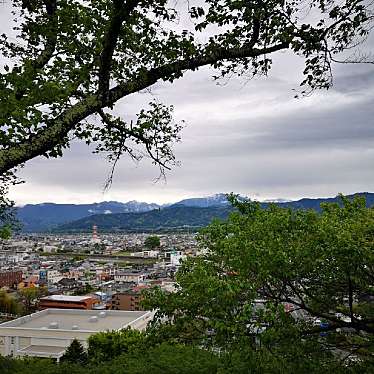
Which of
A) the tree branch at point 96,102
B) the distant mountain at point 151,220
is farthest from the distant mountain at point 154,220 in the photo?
the tree branch at point 96,102

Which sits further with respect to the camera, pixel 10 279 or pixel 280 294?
pixel 10 279

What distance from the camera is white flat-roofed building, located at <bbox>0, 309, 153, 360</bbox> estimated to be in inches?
714

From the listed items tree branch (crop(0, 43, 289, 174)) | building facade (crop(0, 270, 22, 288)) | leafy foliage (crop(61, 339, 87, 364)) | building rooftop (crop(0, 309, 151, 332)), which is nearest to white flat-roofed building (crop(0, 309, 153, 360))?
building rooftop (crop(0, 309, 151, 332))

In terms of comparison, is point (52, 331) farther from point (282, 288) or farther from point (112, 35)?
point (112, 35)

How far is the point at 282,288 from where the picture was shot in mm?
4816

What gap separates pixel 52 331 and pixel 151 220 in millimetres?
139176

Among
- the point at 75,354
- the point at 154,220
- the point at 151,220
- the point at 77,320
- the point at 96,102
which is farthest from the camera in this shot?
the point at 151,220

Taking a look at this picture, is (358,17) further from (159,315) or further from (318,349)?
(159,315)

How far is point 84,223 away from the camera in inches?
7106

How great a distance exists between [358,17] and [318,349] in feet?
10.6

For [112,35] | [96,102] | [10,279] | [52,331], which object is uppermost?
[112,35]

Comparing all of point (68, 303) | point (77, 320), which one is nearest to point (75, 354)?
point (77, 320)

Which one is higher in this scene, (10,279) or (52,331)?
(52,331)

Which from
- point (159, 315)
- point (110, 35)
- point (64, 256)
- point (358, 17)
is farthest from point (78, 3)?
point (64, 256)
